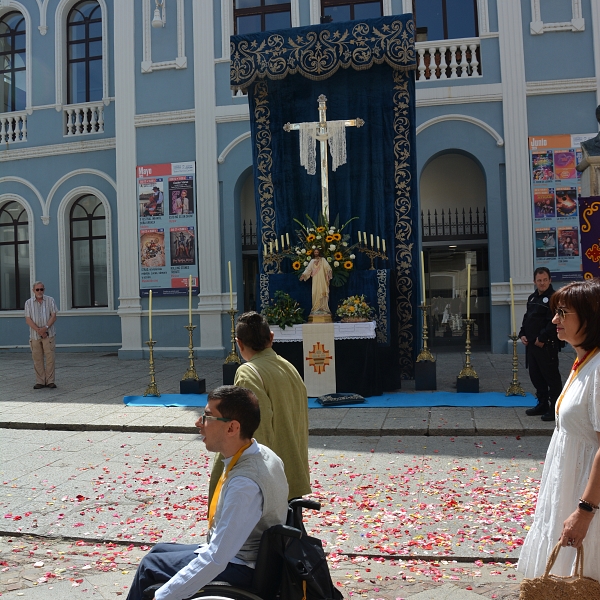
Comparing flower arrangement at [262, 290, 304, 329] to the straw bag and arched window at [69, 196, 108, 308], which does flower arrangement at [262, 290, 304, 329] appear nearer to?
the straw bag

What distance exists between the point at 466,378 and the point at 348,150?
4296 mm

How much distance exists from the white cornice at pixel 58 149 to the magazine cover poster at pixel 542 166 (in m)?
9.92

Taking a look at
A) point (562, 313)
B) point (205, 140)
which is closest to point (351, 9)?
point (205, 140)

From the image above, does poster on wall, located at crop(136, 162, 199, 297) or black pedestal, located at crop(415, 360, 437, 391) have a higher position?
poster on wall, located at crop(136, 162, 199, 297)

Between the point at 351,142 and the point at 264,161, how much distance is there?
1.53 m

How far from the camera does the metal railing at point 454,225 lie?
16.2 m

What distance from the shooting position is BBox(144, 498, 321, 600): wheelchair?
8.92 feet

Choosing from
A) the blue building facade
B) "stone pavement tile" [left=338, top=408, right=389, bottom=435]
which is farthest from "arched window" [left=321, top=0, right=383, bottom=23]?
"stone pavement tile" [left=338, top=408, right=389, bottom=435]

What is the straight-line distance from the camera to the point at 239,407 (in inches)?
115

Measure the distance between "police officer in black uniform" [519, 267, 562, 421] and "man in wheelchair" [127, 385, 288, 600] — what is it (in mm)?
6100

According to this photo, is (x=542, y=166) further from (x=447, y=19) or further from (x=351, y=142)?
(x=351, y=142)

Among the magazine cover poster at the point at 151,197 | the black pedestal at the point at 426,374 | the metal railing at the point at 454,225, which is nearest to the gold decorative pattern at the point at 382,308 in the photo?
the black pedestal at the point at 426,374

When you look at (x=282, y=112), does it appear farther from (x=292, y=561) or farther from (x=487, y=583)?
(x=292, y=561)

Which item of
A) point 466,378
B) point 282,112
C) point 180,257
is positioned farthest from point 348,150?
point 180,257
